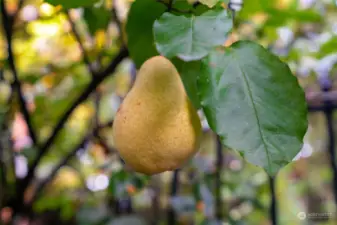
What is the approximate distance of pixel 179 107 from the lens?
13.1 inches

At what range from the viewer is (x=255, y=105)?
29 cm

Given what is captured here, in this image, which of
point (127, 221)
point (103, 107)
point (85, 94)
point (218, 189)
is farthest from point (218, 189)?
point (103, 107)

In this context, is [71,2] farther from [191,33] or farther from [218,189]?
[218,189]

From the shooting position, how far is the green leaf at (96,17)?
0.64 meters

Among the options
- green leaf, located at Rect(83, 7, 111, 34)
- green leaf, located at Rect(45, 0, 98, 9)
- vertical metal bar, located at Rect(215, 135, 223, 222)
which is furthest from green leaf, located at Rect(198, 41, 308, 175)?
vertical metal bar, located at Rect(215, 135, 223, 222)

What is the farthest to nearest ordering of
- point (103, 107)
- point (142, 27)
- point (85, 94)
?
1. point (103, 107)
2. point (85, 94)
3. point (142, 27)

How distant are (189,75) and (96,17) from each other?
1.12ft

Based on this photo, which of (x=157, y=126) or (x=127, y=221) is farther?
(x=127, y=221)

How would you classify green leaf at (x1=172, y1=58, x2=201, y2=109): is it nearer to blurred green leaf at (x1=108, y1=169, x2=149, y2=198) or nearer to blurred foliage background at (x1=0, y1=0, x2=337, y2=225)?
blurred foliage background at (x1=0, y1=0, x2=337, y2=225)

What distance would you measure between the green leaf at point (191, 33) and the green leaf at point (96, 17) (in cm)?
37

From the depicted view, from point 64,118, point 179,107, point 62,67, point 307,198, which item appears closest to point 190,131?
point 179,107

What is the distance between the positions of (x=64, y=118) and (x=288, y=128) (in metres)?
0.46

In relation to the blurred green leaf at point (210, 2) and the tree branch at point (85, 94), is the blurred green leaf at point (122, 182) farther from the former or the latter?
the blurred green leaf at point (210, 2)

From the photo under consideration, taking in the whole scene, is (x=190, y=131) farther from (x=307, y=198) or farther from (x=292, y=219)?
(x=307, y=198)
